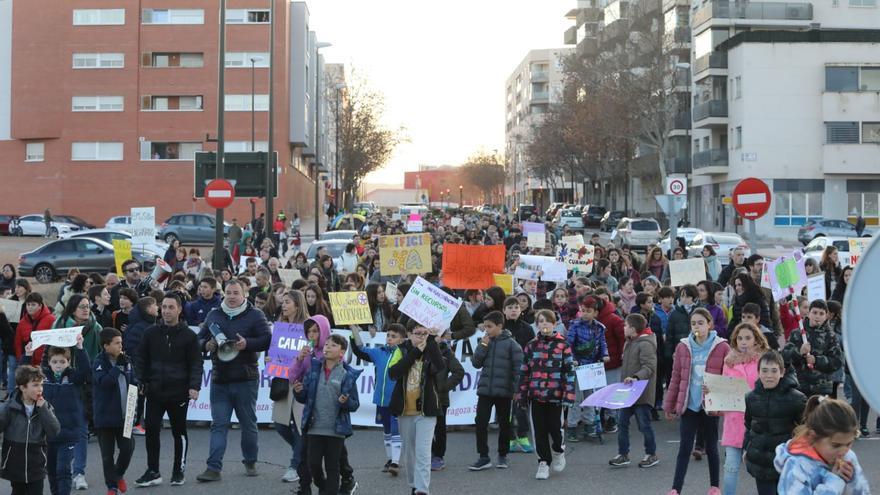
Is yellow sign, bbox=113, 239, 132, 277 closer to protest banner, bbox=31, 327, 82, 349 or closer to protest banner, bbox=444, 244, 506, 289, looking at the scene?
protest banner, bbox=444, 244, 506, 289

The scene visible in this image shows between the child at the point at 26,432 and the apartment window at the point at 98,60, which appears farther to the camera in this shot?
the apartment window at the point at 98,60

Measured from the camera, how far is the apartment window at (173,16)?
65312 mm

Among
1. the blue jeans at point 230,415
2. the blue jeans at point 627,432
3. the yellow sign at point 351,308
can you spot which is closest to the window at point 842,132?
the yellow sign at point 351,308

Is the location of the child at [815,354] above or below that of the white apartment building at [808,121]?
below

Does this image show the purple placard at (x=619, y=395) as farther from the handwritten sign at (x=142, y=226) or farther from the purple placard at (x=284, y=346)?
the handwritten sign at (x=142, y=226)

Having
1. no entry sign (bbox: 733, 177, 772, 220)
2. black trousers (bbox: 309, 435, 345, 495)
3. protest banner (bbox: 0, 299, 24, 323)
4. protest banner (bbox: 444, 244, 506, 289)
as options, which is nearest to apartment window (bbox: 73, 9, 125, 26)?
protest banner (bbox: 444, 244, 506, 289)

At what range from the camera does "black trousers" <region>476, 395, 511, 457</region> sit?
10.6m

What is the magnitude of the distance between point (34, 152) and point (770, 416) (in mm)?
65562

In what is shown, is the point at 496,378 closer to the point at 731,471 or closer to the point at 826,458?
the point at 731,471

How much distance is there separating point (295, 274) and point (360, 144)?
58428mm

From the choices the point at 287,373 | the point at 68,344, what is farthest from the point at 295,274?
the point at 68,344

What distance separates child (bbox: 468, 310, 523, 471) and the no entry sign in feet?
16.9

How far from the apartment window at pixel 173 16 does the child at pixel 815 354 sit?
58.7 m

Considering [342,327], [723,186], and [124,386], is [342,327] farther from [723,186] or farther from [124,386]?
[723,186]
